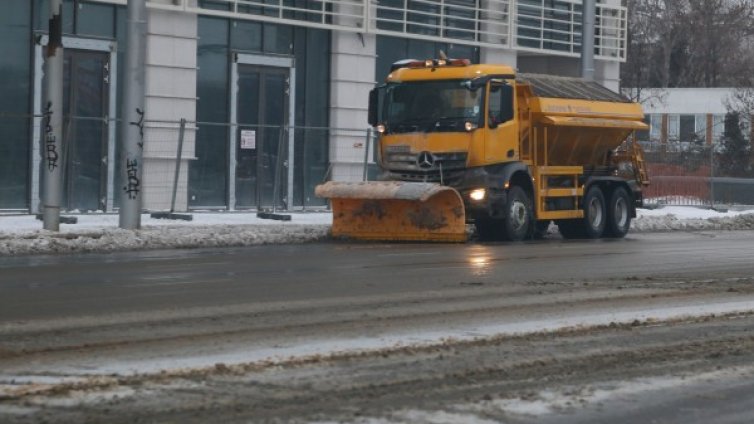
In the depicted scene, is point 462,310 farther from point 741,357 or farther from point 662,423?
point 662,423

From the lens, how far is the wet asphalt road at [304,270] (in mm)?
14062

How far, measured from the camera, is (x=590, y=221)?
27.6 meters

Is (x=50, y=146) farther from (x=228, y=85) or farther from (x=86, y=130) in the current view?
(x=228, y=85)

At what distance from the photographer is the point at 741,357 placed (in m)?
10.6

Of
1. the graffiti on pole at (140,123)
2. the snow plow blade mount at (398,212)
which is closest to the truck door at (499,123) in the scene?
the snow plow blade mount at (398,212)

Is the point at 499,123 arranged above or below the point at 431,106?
below

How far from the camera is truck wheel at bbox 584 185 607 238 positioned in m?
27.6

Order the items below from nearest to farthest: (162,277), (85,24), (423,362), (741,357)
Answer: (423,362), (741,357), (162,277), (85,24)

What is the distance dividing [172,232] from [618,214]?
9581 millimetres

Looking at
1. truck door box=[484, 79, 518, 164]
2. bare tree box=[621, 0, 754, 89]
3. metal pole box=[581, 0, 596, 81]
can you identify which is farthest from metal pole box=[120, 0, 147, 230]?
bare tree box=[621, 0, 754, 89]

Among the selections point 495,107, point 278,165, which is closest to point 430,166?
point 495,107

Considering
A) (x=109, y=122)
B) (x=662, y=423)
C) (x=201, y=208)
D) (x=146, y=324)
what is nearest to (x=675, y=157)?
(x=201, y=208)

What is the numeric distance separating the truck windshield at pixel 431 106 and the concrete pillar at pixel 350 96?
7.61 metres

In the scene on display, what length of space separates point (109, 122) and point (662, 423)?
70.1 feet
